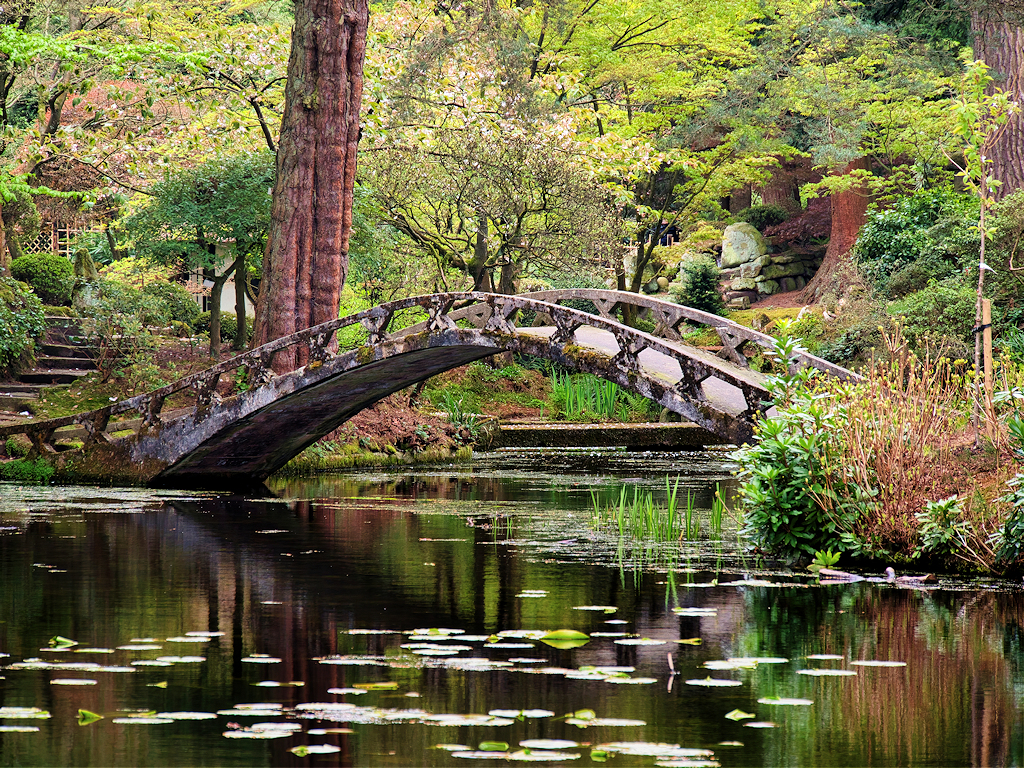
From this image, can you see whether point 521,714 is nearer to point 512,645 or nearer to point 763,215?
point 512,645

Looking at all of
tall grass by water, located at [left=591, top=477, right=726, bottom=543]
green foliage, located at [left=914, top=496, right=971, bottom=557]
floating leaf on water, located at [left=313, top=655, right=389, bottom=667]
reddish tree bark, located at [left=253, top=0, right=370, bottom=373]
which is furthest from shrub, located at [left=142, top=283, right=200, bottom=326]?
floating leaf on water, located at [left=313, top=655, right=389, bottom=667]

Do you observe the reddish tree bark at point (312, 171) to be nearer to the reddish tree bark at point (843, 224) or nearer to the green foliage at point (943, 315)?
the green foliage at point (943, 315)

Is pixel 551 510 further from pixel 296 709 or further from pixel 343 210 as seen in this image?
pixel 296 709

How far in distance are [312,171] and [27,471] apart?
545 centimetres

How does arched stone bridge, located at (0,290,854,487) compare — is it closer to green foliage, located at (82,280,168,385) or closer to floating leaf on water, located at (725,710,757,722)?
green foliage, located at (82,280,168,385)

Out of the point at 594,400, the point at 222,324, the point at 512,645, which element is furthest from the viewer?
the point at 222,324

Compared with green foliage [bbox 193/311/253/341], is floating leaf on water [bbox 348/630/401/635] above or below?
below

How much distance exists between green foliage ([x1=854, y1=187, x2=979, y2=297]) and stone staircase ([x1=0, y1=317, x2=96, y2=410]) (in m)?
13.4

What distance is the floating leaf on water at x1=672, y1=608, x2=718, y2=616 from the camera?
7779 millimetres

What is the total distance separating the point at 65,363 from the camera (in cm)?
2412

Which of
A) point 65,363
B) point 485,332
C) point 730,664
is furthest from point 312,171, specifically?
point 730,664

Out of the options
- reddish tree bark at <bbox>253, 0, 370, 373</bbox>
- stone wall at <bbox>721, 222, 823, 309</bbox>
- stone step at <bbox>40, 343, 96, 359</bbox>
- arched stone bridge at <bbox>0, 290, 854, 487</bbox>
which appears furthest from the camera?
stone wall at <bbox>721, 222, 823, 309</bbox>

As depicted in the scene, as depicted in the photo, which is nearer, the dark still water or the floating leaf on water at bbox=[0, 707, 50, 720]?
the dark still water

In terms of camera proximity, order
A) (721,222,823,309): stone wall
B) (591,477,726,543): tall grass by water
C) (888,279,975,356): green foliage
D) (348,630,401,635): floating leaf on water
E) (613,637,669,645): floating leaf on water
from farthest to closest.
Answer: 1. (721,222,823,309): stone wall
2. (888,279,975,356): green foliage
3. (591,477,726,543): tall grass by water
4. (348,630,401,635): floating leaf on water
5. (613,637,669,645): floating leaf on water
